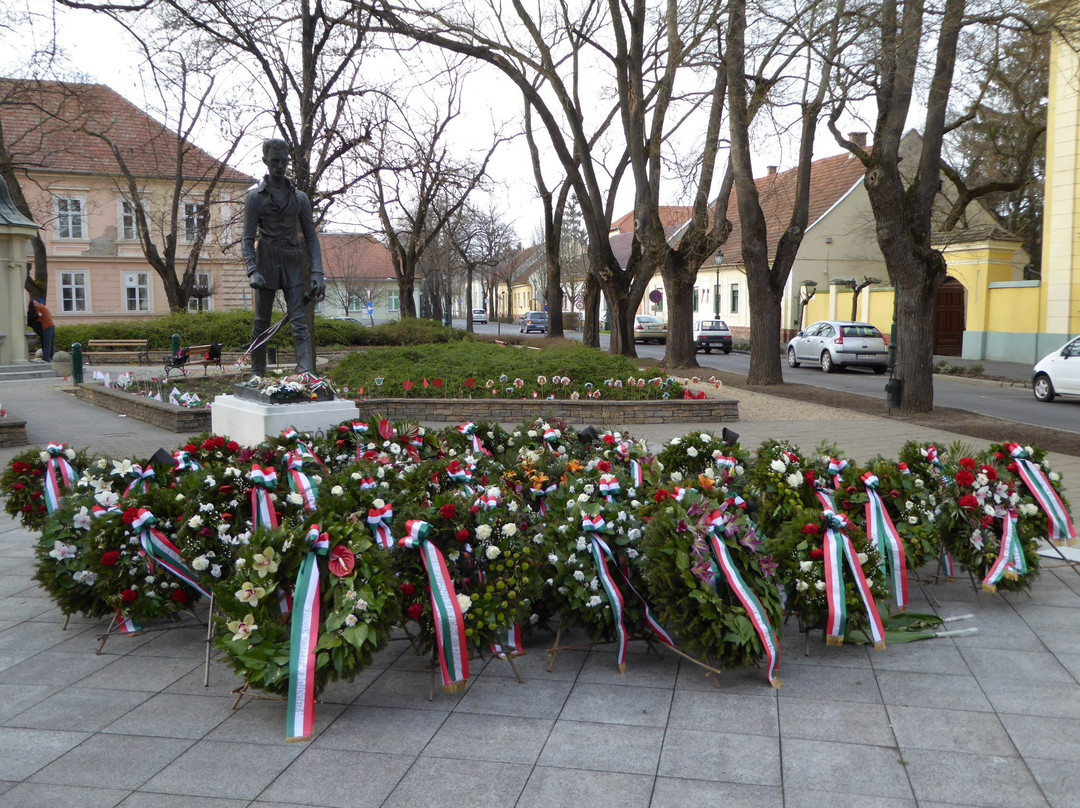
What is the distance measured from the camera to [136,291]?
46.3 metres

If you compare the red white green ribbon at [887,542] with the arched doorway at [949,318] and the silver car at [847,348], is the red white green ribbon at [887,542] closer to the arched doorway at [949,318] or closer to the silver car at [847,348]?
the silver car at [847,348]

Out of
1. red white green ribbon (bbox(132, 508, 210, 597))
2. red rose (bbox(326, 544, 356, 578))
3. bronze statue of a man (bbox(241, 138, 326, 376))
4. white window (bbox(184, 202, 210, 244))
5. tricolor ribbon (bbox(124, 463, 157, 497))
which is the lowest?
red white green ribbon (bbox(132, 508, 210, 597))

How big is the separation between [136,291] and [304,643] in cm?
4675

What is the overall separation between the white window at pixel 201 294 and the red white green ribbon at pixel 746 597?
40.8 meters

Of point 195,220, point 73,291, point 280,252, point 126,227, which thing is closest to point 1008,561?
point 280,252

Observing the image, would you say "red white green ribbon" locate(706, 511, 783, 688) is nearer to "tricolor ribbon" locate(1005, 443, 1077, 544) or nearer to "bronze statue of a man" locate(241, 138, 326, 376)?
"tricolor ribbon" locate(1005, 443, 1077, 544)

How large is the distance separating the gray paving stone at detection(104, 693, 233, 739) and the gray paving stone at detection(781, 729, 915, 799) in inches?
93.4

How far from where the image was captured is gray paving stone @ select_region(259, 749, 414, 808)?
335cm

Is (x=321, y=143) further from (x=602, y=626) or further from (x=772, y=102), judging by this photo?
(x=602, y=626)

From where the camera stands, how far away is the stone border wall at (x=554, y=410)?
14.1 meters

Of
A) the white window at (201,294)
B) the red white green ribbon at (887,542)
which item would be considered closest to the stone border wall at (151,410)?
the red white green ribbon at (887,542)

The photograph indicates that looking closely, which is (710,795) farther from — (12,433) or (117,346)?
(117,346)

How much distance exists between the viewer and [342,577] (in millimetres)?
4043

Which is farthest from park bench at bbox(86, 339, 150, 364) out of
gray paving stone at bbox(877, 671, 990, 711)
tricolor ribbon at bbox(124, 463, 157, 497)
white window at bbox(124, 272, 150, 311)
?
gray paving stone at bbox(877, 671, 990, 711)
